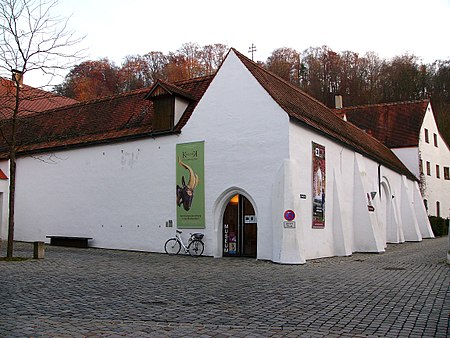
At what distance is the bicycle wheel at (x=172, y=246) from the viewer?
19.6 meters

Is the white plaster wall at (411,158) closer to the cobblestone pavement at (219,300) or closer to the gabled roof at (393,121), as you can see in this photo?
the gabled roof at (393,121)

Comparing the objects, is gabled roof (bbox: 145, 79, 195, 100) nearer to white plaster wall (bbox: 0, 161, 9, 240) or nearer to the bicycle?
the bicycle

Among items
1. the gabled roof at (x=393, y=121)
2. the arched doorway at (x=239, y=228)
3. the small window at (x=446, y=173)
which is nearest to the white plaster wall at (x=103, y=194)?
the arched doorway at (x=239, y=228)

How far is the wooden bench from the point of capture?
22.6 m

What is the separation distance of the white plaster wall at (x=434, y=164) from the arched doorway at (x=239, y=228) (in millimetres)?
27304

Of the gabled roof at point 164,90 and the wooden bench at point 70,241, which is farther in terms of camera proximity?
the wooden bench at point 70,241

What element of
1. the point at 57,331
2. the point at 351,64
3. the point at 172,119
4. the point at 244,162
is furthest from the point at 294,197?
the point at 351,64

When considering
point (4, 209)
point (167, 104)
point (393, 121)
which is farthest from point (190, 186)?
point (393, 121)

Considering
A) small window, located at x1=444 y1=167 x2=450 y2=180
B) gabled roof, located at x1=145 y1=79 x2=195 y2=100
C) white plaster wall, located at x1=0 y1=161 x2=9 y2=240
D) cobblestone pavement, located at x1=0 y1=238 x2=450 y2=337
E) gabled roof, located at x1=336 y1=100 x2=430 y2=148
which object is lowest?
cobblestone pavement, located at x1=0 y1=238 x2=450 y2=337

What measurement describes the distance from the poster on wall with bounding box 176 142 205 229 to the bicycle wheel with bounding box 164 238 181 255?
68 cm

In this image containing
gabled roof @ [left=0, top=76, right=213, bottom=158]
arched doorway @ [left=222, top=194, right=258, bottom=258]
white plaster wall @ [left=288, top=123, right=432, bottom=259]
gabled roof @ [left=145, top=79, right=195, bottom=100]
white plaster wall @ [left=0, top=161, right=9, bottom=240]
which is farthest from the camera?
white plaster wall @ [left=0, top=161, right=9, bottom=240]

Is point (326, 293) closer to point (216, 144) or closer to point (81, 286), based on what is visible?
point (81, 286)

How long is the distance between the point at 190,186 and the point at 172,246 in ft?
8.70

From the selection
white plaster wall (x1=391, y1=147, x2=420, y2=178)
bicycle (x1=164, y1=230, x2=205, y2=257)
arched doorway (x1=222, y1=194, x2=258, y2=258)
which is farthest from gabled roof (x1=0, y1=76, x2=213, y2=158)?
white plaster wall (x1=391, y1=147, x2=420, y2=178)
